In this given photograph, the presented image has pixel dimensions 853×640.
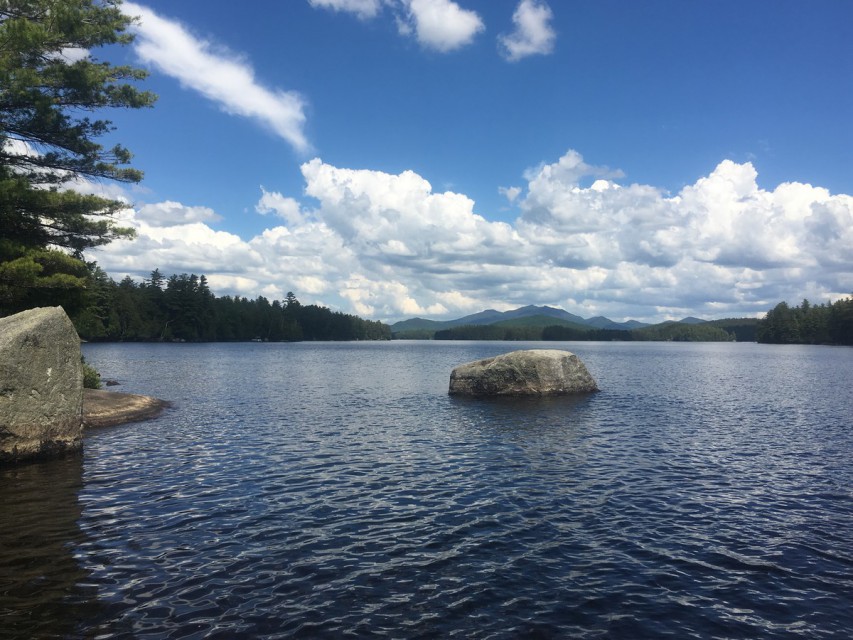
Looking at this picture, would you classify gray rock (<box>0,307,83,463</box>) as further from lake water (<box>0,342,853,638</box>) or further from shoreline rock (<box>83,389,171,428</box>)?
shoreline rock (<box>83,389,171,428</box>)

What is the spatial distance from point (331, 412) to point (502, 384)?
44.1ft

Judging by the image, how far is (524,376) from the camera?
38.5m

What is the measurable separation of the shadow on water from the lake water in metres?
0.05

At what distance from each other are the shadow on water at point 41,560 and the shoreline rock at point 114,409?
10231 mm

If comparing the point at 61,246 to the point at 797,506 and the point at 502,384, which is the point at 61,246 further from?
the point at 797,506

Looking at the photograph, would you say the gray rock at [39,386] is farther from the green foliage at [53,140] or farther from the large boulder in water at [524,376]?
the large boulder in water at [524,376]

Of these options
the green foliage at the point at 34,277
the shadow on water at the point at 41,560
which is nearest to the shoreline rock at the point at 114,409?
the green foliage at the point at 34,277

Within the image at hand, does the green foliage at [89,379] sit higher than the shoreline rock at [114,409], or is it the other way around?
the green foliage at [89,379]

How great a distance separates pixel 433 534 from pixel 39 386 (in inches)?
642

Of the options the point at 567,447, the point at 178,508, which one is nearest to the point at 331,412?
the point at 567,447

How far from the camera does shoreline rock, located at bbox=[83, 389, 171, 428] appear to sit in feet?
88.4

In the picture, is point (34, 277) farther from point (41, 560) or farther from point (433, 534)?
point (433, 534)

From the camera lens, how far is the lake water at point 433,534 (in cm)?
896

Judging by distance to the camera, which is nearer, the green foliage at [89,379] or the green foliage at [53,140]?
the green foliage at [53,140]
